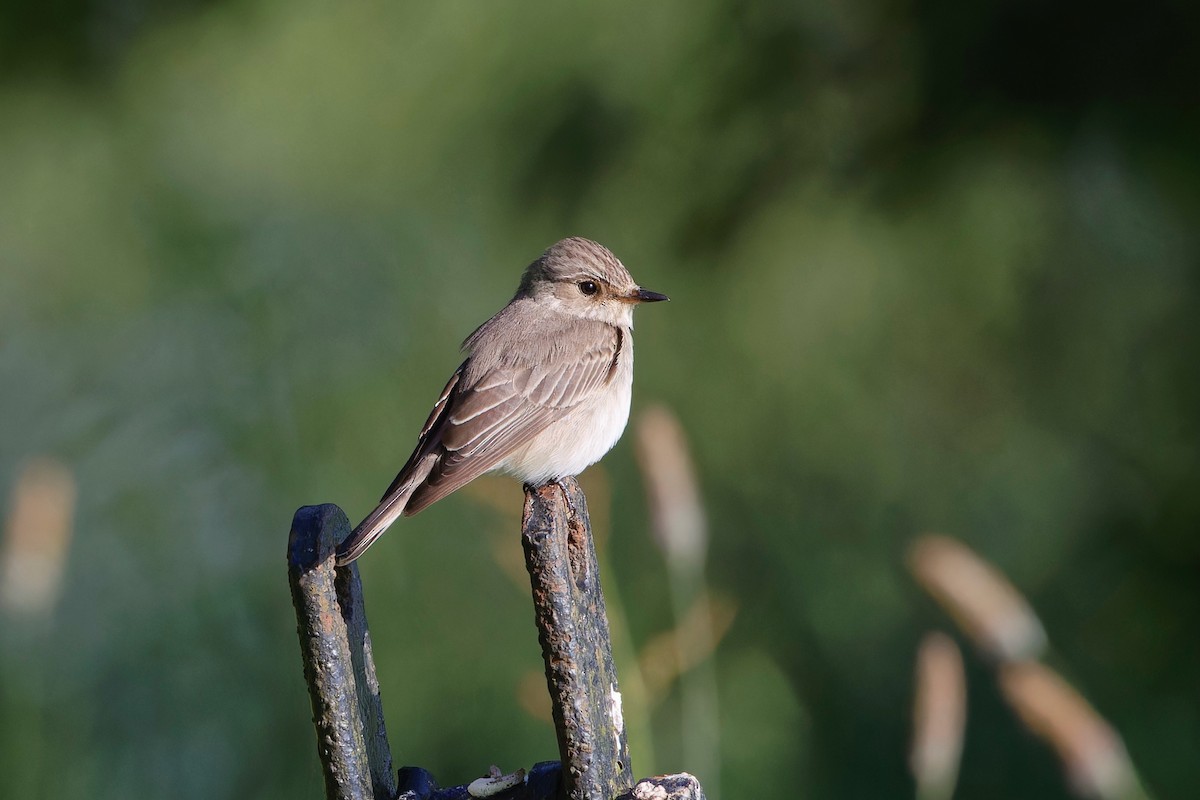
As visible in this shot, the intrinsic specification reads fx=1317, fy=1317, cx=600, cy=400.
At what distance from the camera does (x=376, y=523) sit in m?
2.67

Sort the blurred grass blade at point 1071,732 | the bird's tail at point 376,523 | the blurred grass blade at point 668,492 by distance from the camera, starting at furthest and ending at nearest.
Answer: the blurred grass blade at point 668,492 → the blurred grass blade at point 1071,732 → the bird's tail at point 376,523

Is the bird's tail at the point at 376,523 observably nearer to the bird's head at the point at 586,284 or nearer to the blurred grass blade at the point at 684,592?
the blurred grass blade at the point at 684,592

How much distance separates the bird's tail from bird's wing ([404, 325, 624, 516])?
21mm

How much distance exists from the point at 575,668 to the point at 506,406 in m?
1.55

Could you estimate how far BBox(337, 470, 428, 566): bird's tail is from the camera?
216 centimetres

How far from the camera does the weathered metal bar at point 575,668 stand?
1.97 meters

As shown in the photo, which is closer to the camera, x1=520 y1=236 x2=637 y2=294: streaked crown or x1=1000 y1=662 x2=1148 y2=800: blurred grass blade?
x1=1000 y1=662 x2=1148 y2=800: blurred grass blade

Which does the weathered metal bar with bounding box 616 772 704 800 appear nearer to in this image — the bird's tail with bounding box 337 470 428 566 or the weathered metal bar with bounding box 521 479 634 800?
the weathered metal bar with bounding box 521 479 634 800

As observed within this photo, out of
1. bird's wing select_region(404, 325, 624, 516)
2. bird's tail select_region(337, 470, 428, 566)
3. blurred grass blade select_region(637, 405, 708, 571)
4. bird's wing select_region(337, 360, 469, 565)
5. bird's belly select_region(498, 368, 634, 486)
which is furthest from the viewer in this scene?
bird's belly select_region(498, 368, 634, 486)

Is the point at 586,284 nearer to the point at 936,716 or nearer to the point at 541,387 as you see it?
the point at 541,387

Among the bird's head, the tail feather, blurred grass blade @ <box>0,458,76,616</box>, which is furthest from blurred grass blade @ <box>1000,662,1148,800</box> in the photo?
blurred grass blade @ <box>0,458,76,616</box>

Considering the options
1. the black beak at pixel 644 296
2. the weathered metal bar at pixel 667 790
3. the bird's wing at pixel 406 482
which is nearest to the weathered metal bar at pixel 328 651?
the bird's wing at pixel 406 482

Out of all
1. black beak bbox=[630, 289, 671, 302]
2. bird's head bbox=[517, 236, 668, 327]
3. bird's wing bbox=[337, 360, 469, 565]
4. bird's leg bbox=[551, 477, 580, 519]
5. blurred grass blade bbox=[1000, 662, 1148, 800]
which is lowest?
blurred grass blade bbox=[1000, 662, 1148, 800]

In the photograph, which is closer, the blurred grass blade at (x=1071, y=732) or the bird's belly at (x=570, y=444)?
the blurred grass blade at (x=1071, y=732)
